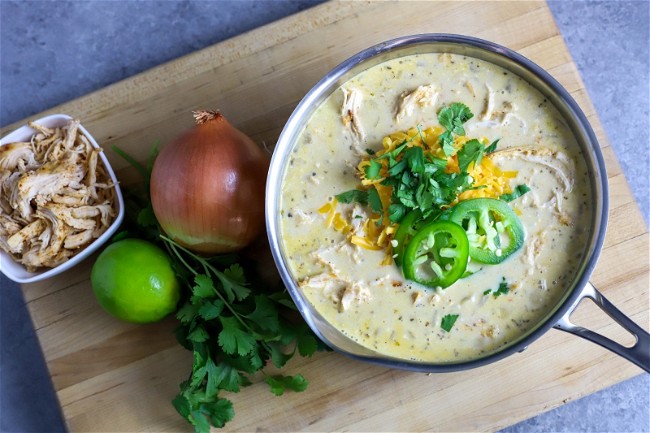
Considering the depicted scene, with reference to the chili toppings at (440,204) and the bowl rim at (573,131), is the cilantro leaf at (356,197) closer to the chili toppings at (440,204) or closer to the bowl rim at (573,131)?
the chili toppings at (440,204)

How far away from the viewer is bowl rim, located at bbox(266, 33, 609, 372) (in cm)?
191

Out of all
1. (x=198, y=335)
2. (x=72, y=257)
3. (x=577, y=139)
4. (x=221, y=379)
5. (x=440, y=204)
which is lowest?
(x=221, y=379)

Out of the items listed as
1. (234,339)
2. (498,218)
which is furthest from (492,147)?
(234,339)

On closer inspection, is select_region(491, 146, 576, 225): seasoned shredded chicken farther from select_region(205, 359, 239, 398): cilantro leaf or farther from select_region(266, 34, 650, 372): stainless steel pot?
select_region(205, 359, 239, 398): cilantro leaf

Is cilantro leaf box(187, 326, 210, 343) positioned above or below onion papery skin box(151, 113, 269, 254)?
below

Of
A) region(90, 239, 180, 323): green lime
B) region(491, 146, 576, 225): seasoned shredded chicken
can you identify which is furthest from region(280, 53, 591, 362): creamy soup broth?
region(90, 239, 180, 323): green lime

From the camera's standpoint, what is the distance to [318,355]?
90.7 inches

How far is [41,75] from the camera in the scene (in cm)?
283

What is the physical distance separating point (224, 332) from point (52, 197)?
0.76 m

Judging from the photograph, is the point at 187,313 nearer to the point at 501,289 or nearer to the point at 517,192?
the point at 501,289

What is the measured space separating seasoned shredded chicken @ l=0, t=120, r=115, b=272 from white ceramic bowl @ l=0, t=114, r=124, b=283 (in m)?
0.02

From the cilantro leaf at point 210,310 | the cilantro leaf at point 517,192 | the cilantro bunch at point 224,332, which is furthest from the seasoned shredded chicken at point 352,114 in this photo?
the cilantro leaf at point 210,310

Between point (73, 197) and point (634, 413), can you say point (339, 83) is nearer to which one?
point (73, 197)

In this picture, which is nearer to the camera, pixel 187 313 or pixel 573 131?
pixel 573 131
